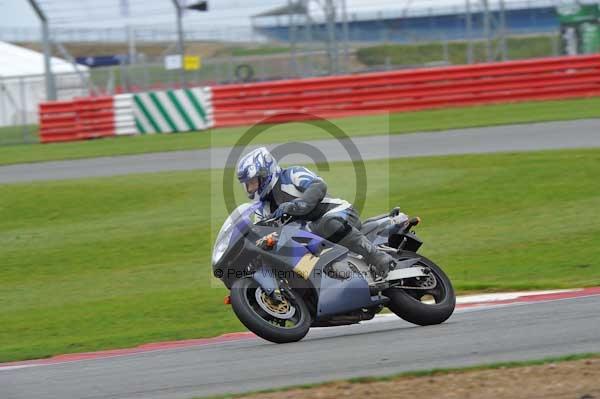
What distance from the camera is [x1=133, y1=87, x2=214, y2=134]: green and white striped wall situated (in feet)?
84.4

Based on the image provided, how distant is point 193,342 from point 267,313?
4.46 feet

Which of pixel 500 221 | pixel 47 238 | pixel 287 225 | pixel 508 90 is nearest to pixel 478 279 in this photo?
pixel 500 221

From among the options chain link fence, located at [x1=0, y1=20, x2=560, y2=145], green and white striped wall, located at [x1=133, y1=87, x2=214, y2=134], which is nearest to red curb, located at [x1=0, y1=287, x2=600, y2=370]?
green and white striped wall, located at [x1=133, y1=87, x2=214, y2=134]

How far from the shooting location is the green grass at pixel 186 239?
10.2m

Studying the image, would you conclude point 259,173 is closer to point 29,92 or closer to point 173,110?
point 173,110

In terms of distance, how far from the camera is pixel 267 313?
772 cm

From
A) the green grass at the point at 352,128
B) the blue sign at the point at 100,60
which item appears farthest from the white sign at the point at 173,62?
the blue sign at the point at 100,60

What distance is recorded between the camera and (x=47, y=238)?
48.2 ft

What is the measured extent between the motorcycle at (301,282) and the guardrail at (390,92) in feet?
55.1

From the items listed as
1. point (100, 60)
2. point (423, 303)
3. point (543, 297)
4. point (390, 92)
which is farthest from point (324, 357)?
point (100, 60)

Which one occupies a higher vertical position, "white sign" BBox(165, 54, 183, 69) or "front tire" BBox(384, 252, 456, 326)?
"white sign" BBox(165, 54, 183, 69)

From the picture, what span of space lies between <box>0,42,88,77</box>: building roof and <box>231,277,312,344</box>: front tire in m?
29.4

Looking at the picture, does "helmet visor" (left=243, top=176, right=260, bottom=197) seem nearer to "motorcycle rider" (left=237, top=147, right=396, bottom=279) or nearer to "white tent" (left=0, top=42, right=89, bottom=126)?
"motorcycle rider" (left=237, top=147, right=396, bottom=279)

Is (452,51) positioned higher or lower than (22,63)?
higher
